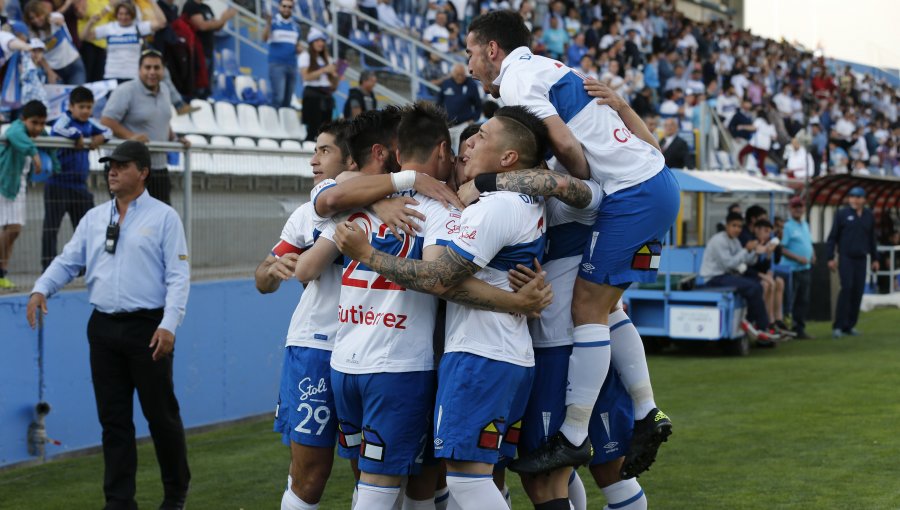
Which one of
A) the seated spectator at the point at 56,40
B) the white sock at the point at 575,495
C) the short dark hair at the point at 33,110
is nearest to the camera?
the white sock at the point at 575,495

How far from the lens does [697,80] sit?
28.9m

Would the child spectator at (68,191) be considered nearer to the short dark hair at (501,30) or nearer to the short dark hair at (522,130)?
the short dark hair at (501,30)

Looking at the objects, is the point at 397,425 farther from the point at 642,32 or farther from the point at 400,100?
the point at 642,32

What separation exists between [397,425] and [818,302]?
16131 mm

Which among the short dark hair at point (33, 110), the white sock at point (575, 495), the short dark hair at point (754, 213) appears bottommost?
the white sock at point (575, 495)

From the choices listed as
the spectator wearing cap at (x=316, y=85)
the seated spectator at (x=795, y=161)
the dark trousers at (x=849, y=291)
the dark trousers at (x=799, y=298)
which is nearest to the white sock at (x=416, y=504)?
the spectator wearing cap at (x=316, y=85)

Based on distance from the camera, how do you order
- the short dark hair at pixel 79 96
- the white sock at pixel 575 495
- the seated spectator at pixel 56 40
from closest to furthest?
the white sock at pixel 575 495
the short dark hair at pixel 79 96
the seated spectator at pixel 56 40

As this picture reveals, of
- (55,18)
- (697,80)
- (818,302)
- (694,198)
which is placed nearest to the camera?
(55,18)

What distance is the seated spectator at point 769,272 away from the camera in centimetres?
1502

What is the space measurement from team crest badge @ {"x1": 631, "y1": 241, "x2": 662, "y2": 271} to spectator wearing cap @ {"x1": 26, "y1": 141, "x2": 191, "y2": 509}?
278cm

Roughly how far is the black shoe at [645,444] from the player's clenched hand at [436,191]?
1369mm

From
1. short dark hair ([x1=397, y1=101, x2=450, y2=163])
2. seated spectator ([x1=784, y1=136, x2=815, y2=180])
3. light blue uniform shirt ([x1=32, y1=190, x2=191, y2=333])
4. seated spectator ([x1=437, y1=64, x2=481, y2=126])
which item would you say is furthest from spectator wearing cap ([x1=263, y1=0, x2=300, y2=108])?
seated spectator ([x1=784, y1=136, x2=815, y2=180])

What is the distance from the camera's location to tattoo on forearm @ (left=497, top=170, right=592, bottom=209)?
438 centimetres

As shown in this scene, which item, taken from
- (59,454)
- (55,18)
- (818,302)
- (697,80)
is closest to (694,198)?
(818,302)
